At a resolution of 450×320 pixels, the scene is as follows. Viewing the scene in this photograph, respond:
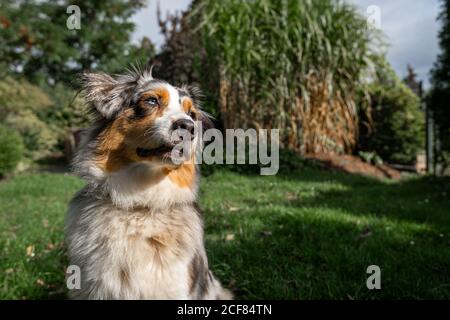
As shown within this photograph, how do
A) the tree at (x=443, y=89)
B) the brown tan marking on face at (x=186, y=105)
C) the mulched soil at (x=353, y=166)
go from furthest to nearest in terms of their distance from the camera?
the mulched soil at (x=353, y=166), the tree at (x=443, y=89), the brown tan marking on face at (x=186, y=105)

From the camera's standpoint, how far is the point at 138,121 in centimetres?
265

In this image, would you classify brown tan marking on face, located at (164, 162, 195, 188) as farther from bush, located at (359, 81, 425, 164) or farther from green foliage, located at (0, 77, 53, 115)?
green foliage, located at (0, 77, 53, 115)

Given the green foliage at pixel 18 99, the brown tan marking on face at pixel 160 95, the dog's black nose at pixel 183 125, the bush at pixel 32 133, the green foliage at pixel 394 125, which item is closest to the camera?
the dog's black nose at pixel 183 125

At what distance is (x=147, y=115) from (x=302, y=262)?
2.02 m

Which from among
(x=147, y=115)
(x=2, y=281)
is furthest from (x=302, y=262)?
(x=2, y=281)

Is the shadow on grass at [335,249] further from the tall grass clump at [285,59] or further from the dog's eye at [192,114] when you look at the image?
the tall grass clump at [285,59]

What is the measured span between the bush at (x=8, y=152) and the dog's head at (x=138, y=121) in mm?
9310

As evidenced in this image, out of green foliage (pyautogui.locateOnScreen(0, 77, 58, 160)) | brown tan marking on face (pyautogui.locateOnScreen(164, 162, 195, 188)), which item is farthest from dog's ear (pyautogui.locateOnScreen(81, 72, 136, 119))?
green foliage (pyautogui.locateOnScreen(0, 77, 58, 160))

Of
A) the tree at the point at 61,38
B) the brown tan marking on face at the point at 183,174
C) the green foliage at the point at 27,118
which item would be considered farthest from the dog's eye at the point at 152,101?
the tree at the point at 61,38

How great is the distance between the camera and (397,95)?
11023 mm

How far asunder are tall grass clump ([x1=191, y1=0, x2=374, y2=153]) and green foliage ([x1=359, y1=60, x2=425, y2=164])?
5.07 feet

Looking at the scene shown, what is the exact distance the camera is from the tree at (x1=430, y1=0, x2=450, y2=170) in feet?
25.6

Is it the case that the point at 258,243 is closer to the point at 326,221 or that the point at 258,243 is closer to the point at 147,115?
the point at 326,221

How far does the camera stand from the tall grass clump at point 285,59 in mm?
9672
